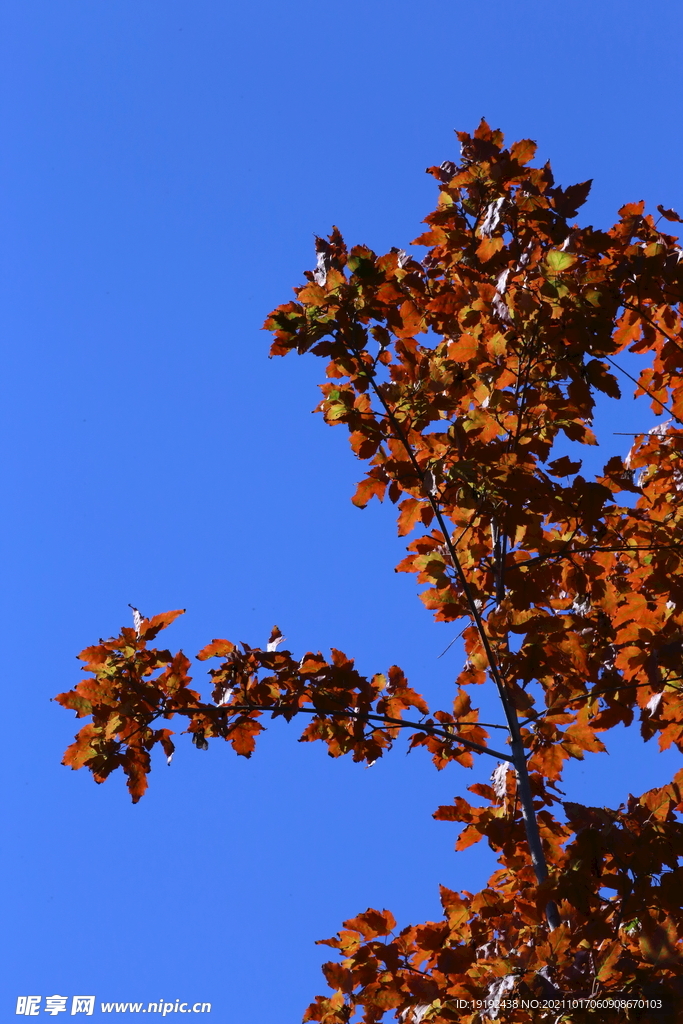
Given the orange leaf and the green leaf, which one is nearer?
the green leaf

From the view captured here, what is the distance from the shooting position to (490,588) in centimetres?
407

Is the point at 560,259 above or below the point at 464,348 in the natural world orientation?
below

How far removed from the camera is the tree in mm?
3369

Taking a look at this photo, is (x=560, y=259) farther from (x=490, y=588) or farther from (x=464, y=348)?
(x=490, y=588)

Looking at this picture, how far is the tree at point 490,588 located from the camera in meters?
3.37

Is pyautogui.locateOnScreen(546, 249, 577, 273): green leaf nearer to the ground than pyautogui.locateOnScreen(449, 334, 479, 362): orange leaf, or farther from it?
nearer to the ground

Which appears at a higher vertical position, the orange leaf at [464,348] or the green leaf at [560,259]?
the orange leaf at [464,348]

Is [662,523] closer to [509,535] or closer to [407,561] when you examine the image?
[509,535]

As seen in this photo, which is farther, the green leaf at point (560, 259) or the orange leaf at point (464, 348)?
the orange leaf at point (464, 348)

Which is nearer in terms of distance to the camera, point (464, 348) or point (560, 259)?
point (560, 259)

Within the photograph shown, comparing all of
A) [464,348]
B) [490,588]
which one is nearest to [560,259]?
[464,348]

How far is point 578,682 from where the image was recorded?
12.0ft

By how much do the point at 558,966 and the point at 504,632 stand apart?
4.35ft

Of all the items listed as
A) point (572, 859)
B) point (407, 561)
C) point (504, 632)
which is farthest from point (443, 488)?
point (572, 859)
